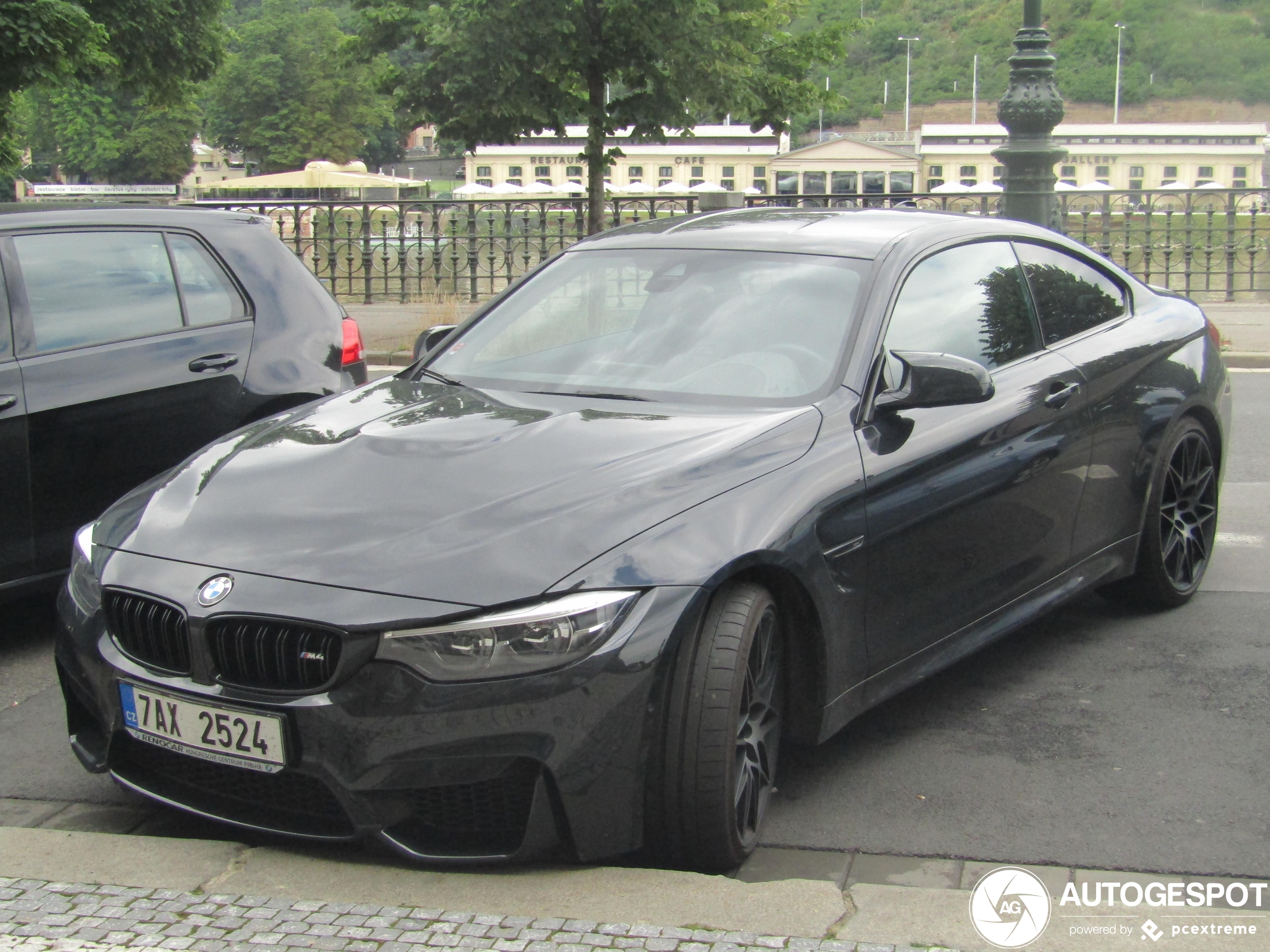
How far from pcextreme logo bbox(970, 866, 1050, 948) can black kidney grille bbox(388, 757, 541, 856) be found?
0.93m

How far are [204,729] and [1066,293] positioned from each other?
3.35 m

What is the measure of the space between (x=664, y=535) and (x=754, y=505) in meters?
0.32

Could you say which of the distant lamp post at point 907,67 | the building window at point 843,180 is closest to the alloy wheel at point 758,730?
the building window at point 843,180

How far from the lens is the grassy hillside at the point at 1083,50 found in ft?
328

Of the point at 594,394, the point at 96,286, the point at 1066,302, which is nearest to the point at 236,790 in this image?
the point at 594,394

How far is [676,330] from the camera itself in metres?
4.38

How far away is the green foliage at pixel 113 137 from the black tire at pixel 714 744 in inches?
4332

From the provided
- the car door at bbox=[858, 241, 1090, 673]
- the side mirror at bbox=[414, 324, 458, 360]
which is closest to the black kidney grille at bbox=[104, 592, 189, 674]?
the car door at bbox=[858, 241, 1090, 673]

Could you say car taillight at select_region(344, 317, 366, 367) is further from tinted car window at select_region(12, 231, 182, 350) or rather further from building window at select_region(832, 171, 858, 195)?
building window at select_region(832, 171, 858, 195)

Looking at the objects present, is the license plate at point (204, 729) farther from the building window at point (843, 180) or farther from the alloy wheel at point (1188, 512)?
the building window at point (843, 180)

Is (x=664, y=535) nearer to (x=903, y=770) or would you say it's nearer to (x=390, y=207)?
(x=903, y=770)

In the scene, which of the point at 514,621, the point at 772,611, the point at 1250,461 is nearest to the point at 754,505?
the point at 772,611

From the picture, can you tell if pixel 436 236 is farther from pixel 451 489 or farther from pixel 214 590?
pixel 214 590

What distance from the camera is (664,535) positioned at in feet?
10.8
